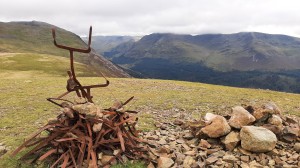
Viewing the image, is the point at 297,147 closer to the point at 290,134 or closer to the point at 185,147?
the point at 290,134

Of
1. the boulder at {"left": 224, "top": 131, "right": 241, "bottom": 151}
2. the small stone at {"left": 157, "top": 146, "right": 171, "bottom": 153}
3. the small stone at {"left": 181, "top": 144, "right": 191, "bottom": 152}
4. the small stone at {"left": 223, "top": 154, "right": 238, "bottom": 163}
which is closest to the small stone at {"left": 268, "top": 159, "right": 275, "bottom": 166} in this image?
the small stone at {"left": 223, "top": 154, "right": 238, "bottom": 163}

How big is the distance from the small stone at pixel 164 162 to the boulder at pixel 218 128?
2.31 meters

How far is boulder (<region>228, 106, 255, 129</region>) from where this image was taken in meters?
12.7

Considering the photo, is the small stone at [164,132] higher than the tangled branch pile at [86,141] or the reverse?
the reverse

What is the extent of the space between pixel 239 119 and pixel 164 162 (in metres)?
3.79

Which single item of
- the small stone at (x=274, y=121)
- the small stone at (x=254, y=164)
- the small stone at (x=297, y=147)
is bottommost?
the small stone at (x=254, y=164)

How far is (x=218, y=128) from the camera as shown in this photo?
12617mm

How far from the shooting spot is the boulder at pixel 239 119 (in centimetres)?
1273

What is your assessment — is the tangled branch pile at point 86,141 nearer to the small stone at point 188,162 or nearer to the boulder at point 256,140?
the small stone at point 188,162

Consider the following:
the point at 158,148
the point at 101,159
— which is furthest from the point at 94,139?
the point at 158,148

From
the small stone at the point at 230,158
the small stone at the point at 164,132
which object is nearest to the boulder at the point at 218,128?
the small stone at the point at 230,158

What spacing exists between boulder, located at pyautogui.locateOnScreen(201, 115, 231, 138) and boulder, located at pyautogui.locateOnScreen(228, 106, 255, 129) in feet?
1.04

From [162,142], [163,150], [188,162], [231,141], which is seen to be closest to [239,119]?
[231,141]

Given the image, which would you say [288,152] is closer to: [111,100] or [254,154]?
[254,154]
